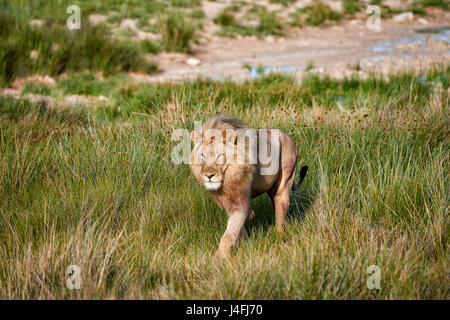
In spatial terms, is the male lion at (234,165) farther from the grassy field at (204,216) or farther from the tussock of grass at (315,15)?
the tussock of grass at (315,15)

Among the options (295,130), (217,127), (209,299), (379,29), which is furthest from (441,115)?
(379,29)

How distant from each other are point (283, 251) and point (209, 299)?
0.86 m

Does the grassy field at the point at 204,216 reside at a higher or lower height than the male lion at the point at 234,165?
lower

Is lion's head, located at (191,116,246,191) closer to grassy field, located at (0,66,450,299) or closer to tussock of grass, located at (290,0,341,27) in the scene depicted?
grassy field, located at (0,66,450,299)

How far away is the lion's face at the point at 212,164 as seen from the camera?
3218 millimetres

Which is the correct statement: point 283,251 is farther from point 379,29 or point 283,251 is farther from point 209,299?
point 379,29

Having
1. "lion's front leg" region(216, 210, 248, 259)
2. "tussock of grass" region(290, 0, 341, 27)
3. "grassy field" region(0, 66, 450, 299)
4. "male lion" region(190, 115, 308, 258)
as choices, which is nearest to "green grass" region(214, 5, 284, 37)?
"tussock of grass" region(290, 0, 341, 27)

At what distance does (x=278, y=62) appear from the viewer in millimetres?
13016

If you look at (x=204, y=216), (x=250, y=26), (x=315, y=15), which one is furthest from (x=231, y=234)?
(x=315, y=15)

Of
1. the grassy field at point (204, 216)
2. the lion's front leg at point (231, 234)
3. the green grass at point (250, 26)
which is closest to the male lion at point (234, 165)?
the lion's front leg at point (231, 234)

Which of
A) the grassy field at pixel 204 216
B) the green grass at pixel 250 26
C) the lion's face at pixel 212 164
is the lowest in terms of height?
the grassy field at pixel 204 216

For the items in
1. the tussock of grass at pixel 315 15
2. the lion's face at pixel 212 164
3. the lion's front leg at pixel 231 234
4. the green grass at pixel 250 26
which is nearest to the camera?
the lion's face at pixel 212 164

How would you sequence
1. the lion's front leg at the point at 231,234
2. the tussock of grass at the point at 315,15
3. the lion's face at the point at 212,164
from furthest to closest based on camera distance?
1. the tussock of grass at the point at 315,15
2. the lion's front leg at the point at 231,234
3. the lion's face at the point at 212,164

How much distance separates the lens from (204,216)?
4.55m
